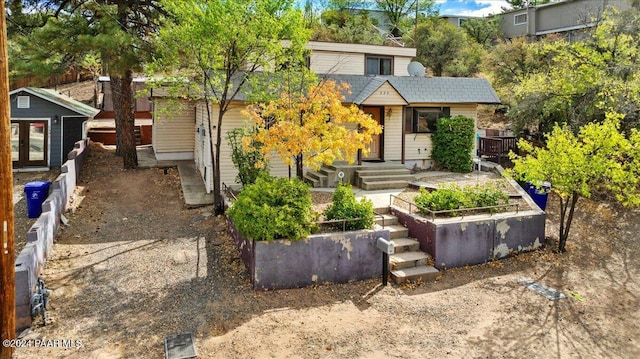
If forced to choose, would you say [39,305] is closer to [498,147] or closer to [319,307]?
[319,307]

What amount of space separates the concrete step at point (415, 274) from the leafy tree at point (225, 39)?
6086 mm

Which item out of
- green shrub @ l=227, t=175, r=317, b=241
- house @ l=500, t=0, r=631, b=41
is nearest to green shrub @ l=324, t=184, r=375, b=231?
green shrub @ l=227, t=175, r=317, b=241

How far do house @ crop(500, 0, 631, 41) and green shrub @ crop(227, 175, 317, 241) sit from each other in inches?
1176

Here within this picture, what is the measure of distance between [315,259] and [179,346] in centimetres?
308

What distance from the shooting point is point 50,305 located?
740cm

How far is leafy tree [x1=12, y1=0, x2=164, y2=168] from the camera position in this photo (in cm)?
1330

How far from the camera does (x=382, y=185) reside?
14164 millimetres

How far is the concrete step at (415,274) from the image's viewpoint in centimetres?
870

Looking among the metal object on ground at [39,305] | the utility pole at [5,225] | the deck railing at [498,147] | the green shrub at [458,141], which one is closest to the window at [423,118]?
the green shrub at [458,141]

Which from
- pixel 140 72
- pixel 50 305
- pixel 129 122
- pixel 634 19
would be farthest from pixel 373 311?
pixel 634 19

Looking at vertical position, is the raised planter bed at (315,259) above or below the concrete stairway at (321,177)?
below

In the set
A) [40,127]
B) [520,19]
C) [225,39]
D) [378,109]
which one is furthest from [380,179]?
[520,19]

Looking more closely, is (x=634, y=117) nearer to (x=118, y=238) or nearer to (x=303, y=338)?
(x=303, y=338)

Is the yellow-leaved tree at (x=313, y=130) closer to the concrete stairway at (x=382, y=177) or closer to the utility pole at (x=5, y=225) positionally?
the concrete stairway at (x=382, y=177)
